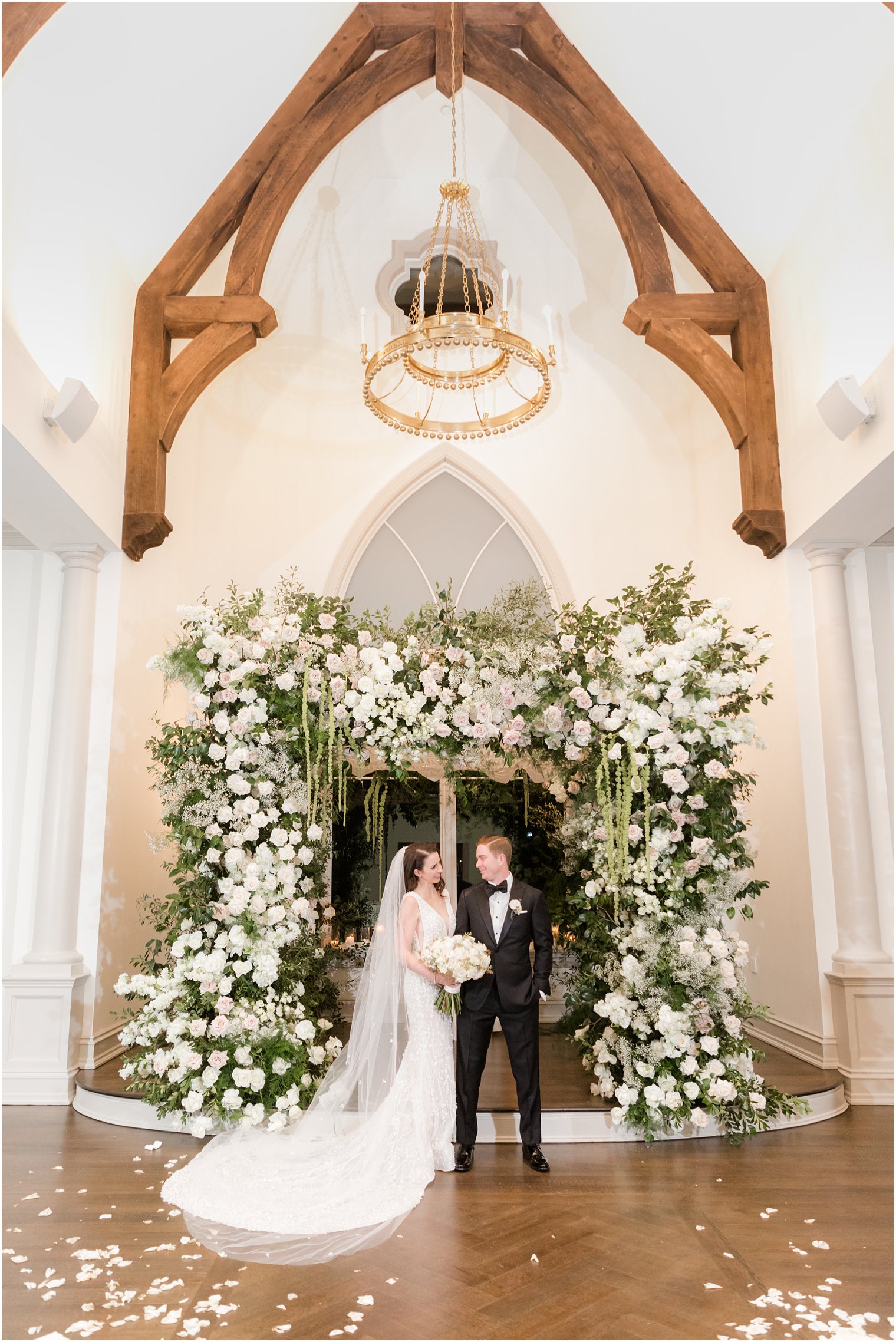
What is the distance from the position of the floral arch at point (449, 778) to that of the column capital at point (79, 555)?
161 centimetres

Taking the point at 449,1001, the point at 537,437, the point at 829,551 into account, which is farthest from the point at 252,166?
the point at 449,1001

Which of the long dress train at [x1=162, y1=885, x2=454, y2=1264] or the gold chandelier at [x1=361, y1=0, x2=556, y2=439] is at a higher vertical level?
the gold chandelier at [x1=361, y1=0, x2=556, y2=439]

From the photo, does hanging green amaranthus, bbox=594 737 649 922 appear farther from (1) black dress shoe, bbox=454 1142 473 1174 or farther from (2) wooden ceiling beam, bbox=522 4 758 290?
(2) wooden ceiling beam, bbox=522 4 758 290

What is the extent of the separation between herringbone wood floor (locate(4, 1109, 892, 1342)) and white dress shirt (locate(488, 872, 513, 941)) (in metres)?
1.24

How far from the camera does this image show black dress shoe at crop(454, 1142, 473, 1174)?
4746 mm

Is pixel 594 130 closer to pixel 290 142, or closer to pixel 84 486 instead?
pixel 290 142

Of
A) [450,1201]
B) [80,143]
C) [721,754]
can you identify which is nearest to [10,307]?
[80,143]

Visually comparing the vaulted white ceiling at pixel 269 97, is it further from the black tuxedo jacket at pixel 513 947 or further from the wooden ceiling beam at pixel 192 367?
the black tuxedo jacket at pixel 513 947

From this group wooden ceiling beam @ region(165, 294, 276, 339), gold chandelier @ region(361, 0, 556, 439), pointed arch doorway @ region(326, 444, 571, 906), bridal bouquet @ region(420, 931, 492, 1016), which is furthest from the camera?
pointed arch doorway @ region(326, 444, 571, 906)

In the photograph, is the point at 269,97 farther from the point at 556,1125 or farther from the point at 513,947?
the point at 556,1125

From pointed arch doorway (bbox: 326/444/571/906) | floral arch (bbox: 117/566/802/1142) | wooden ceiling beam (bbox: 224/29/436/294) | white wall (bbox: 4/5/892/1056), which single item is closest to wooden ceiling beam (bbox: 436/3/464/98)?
wooden ceiling beam (bbox: 224/29/436/294)

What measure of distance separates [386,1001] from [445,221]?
7.43 m

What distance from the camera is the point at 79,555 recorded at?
705cm

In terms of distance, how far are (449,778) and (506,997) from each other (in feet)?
5.49
